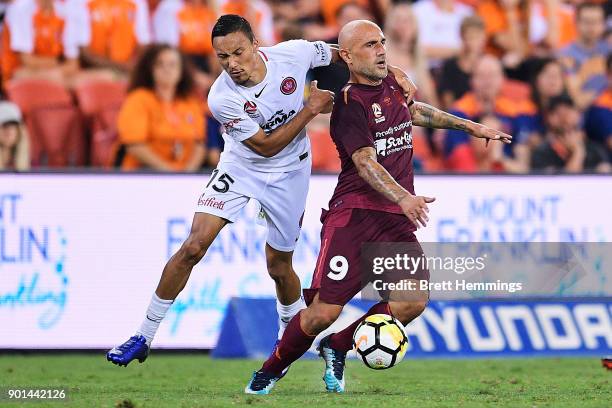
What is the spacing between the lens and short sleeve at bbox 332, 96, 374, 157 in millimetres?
7820

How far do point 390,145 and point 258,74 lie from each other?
125cm

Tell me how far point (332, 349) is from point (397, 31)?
284 inches

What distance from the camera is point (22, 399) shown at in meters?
8.02

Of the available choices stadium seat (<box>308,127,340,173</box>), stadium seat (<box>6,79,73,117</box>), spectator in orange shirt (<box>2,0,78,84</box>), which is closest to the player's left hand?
stadium seat (<box>308,127,340,173</box>)

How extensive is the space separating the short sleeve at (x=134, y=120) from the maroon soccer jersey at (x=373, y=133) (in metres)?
5.20

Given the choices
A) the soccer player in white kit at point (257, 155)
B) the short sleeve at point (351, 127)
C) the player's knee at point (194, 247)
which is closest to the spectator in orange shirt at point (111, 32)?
the soccer player in white kit at point (257, 155)

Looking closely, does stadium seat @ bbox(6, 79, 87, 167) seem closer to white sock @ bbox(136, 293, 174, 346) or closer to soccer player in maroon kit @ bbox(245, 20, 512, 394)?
white sock @ bbox(136, 293, 174, 346)

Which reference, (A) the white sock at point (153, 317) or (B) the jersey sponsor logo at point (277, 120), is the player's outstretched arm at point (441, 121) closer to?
(B) the jersey sponsor logo at point (277, 120)

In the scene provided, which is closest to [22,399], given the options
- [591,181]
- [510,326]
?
[510,326]

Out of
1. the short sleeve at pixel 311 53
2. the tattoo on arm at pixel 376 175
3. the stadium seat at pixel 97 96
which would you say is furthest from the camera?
the stadium seat at pixel 97 96

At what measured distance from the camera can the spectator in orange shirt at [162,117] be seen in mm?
13055

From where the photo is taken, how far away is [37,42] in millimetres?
13867

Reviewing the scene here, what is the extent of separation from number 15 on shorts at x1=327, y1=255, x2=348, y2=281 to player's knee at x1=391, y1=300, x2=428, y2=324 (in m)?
0.42

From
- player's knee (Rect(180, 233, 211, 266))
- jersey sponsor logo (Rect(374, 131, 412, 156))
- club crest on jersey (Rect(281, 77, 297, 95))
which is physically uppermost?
club crest on jersey (Rect(281, 77, 297, 95))
